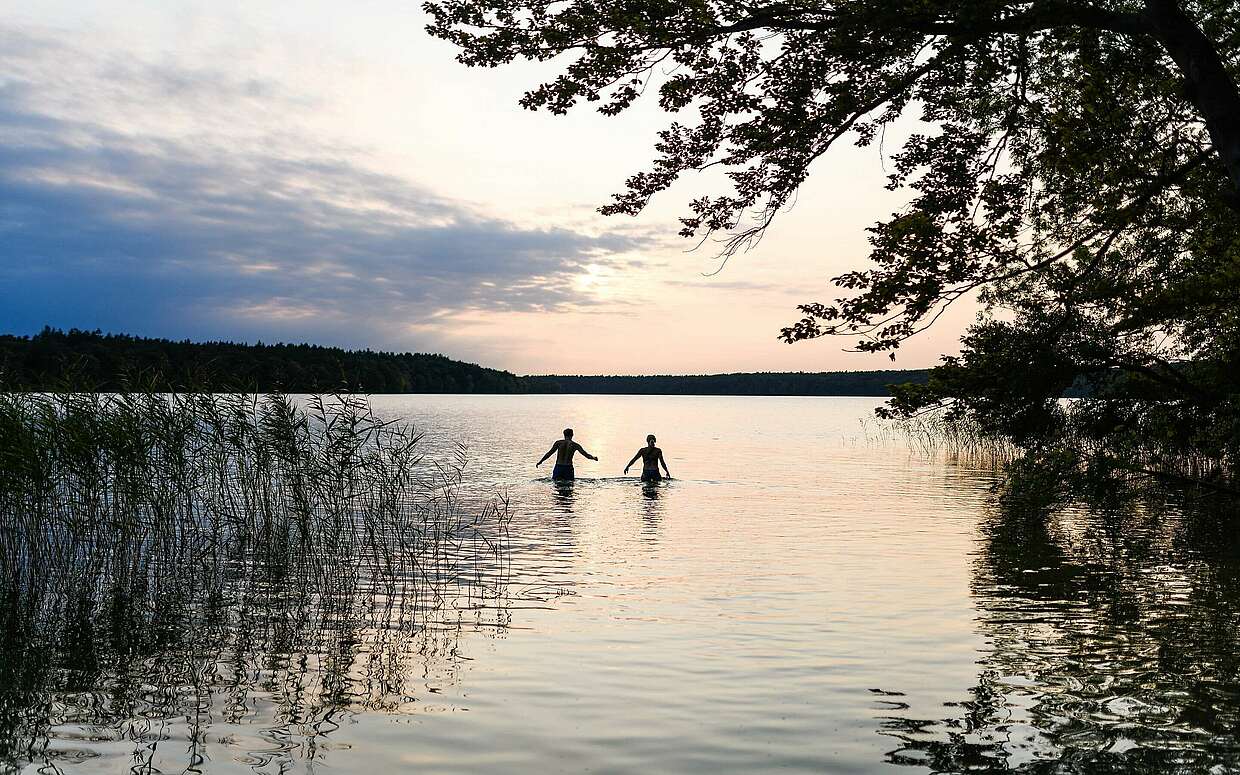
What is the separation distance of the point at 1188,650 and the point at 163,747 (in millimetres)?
9975

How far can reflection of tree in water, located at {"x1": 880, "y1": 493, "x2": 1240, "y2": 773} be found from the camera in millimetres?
7293

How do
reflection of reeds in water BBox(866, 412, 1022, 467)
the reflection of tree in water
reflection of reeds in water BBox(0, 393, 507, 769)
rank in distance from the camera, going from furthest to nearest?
reflection of reeds in water BBox(866, 412, 1022, 467), reflection of reeds in water BBox(0, 393, 507, 769), the reflection of tree in water

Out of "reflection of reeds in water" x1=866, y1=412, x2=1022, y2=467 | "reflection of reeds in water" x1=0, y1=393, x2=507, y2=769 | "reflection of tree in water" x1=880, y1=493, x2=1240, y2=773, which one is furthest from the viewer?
"reflection of reeds in water" x1=866, y1=412, x2=1022, y2=467

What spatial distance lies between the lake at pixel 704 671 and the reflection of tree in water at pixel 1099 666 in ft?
0.11

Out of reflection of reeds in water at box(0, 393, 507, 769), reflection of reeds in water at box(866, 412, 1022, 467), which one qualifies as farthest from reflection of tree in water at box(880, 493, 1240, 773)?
reflection of reeds in water at box(866, 412, 1022, 467)

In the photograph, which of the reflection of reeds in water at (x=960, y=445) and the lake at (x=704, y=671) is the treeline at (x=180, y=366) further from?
the reflection of reeds in water at (x=960, y=445)

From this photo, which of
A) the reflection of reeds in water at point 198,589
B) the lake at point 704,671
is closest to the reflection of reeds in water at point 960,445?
the lake at point 704,671

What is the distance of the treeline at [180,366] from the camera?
54.7ft

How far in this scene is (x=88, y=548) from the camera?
15.8m

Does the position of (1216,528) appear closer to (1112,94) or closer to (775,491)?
(1112,94)

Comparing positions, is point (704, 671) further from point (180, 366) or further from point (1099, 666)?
point (180, 366)

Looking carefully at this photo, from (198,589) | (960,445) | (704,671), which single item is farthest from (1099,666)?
(960,445)

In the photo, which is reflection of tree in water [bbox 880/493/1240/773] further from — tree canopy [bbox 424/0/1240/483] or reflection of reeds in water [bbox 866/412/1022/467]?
reflection of reeds in water [bbox 866/412/1022/467]

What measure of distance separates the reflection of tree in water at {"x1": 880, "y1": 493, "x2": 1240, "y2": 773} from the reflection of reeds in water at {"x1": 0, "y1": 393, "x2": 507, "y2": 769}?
4.93m
